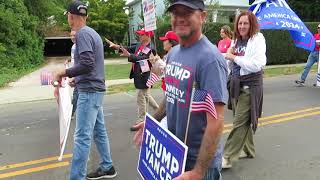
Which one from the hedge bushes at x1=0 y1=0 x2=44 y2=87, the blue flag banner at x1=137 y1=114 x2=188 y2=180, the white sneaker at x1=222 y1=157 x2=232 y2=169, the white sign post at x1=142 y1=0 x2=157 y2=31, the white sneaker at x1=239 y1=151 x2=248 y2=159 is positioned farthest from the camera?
the hedge bushes at x1=0 y1=0 x2=44 y2=87

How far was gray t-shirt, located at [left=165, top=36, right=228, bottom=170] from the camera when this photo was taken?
258cm

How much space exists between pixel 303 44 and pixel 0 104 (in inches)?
292

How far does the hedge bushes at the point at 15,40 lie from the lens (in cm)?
1964

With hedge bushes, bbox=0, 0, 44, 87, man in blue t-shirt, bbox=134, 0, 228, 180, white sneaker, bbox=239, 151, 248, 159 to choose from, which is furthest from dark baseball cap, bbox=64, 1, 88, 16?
hedge bushes, bbox=0, 0, 44, 87

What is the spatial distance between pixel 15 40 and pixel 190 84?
65.8 ft

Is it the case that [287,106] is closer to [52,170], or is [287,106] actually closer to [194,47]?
[52,170]

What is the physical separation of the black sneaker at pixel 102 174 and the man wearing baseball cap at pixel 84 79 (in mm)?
491

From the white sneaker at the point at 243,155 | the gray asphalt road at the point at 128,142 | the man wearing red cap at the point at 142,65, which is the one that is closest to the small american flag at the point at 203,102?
the gray asphalt road at the point at 128,142

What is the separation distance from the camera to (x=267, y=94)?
37.0ft

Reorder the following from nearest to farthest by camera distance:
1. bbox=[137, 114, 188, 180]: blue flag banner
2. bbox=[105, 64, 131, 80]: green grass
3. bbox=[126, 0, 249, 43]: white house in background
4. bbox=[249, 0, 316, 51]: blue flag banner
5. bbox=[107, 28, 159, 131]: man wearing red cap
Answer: bbox=[137, 114, 188, 180]: blue flag banner, bbox=[249, 0, 316, 51]: blue flag banner, bbox=[107, 28, 159, 131]: man wearing red cap, bbox=[105, 64, 131, 80]: green grass, bbox=[126, 0, 249, 43]: white house in background

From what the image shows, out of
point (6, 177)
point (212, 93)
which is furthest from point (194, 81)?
point (6, 177)

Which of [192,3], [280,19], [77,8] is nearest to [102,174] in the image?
[77,8]

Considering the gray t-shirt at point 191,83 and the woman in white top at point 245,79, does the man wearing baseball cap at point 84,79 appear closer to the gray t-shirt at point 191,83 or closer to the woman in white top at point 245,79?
the woman in white top at point 245,79

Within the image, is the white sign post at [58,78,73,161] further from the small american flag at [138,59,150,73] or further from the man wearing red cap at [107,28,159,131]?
the small american flag at [138,59,150,73]
